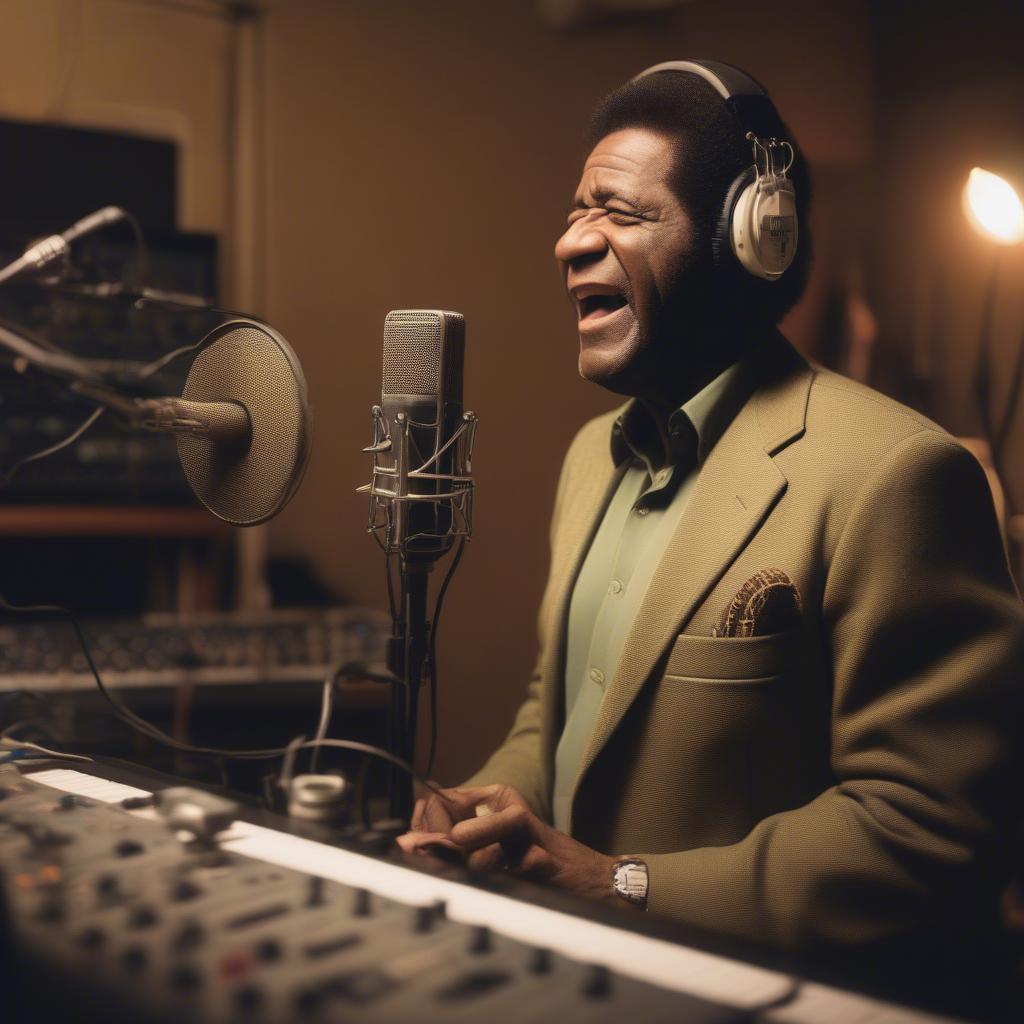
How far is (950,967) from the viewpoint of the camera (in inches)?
45.0

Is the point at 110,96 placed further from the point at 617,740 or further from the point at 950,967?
the point at 950,967

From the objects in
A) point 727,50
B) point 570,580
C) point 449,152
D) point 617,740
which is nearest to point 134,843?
point 617,740

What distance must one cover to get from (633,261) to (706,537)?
340 millimetres

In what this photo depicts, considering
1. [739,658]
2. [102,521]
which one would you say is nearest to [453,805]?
[739,658]

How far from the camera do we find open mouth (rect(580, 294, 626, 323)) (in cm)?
134

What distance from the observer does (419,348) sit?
1002mm

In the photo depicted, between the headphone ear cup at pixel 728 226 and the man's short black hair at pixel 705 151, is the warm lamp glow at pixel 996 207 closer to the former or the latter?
the man's short black hair at pixel 705 151

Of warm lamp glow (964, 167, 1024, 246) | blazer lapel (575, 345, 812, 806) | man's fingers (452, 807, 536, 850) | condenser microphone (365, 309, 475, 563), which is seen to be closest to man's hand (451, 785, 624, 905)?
man's fingers (452, 807, 536, 850)

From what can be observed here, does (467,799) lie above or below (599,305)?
below

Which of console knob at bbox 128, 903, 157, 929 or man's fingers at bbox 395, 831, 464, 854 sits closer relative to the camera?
console knob at bbox 128, 903, 157, 929

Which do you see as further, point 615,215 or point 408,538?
point 615,215

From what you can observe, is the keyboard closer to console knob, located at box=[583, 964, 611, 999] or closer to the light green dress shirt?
the light green dress shirt

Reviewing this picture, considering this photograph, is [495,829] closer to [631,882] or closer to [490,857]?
[490,857]

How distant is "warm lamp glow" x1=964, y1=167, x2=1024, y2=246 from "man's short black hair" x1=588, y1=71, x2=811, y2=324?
754 mm
